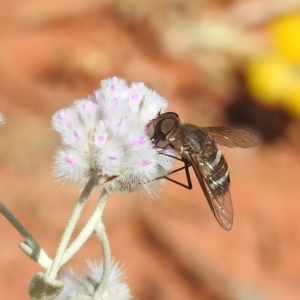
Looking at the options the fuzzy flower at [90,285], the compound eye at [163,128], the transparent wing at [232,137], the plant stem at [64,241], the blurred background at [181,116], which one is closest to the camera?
the plant stem at [64,241]

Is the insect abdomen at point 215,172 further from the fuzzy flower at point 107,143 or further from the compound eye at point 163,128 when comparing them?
the fuzzy flower at point 107,143

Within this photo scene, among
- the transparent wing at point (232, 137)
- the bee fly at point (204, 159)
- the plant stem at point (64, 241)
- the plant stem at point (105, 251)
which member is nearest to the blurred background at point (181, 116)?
the transparent wing at point (232, 137)

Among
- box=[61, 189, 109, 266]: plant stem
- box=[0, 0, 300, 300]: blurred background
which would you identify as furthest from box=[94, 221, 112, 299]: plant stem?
box=[0, 0, 300, 300]: blurred background

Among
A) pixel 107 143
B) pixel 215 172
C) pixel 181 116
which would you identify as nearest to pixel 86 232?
pixel 107 143

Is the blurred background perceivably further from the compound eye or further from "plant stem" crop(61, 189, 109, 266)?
"plant stem" crop(61, 189, 109, 266)

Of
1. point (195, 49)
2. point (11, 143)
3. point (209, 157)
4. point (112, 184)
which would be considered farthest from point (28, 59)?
point (112, 184)

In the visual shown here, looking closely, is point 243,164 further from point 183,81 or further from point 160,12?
point 160,12

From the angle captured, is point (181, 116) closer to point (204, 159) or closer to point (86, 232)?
point (204, 159)
